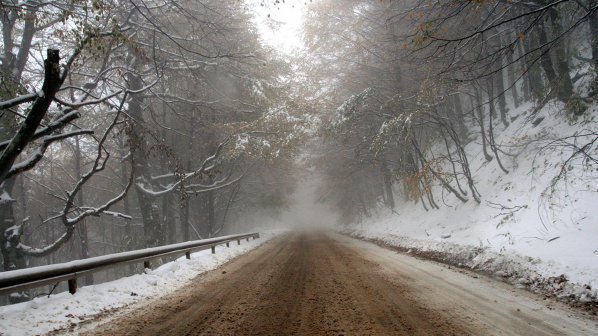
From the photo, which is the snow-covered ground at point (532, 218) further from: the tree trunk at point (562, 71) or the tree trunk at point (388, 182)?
the tree trunk at point (388, 182)

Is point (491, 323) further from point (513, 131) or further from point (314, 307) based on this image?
point (513, 131)

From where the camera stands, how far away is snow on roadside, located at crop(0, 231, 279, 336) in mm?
4555

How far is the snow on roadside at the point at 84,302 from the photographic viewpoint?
4.55m

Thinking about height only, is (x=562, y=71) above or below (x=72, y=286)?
above

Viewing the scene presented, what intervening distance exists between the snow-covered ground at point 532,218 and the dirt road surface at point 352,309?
3.79 ft

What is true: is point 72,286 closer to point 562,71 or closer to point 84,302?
point 84,302

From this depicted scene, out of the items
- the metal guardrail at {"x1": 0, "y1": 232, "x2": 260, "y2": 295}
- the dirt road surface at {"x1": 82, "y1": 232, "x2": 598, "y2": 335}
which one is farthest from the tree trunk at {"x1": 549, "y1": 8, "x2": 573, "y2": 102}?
the metal guardrail at {"x1": 0, "y1": 232, "x2": 260, "y2": 295}

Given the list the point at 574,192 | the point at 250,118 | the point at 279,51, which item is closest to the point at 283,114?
the point at 250,118

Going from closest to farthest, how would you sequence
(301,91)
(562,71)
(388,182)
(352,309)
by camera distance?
(352,309), (562,71), (388,182), (301,91)

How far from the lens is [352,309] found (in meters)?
5.14

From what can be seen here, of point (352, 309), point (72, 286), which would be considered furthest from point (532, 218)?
point (72, 286)

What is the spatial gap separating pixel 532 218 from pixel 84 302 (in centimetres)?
1126

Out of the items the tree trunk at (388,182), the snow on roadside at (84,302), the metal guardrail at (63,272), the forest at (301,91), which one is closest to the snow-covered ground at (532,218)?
the forest at (301,91)

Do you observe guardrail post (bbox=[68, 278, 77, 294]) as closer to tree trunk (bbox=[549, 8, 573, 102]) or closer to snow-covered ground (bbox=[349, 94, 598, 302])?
snow-covered ground (bbox=[349, 94, 598, 302])
